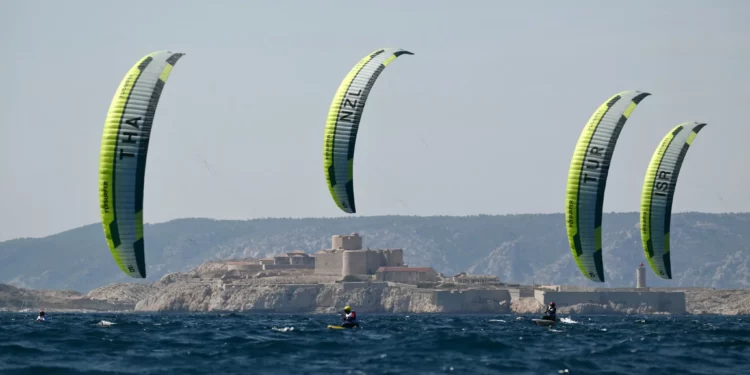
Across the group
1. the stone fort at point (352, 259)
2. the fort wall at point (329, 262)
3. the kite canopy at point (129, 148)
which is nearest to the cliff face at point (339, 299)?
the stone fort at point (352, 259)

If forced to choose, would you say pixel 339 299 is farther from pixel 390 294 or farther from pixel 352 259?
pixel 352 259

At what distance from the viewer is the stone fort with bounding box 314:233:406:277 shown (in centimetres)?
18075

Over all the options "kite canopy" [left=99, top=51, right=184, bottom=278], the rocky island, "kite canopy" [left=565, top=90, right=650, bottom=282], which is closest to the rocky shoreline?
the rocky island

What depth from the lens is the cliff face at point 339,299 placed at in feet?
548

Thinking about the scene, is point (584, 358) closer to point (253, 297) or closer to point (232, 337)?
point (232, 337)

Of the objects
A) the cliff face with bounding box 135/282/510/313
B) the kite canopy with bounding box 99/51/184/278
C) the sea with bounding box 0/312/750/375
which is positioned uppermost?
the kite canopy with bounding box 99/51/184/278

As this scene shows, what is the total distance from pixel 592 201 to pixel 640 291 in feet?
393

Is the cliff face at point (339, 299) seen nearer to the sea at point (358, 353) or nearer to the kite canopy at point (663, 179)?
the kite canopy at point (663, 179)

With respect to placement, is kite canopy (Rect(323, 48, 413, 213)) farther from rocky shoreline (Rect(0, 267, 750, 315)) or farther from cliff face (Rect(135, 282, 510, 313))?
rocky shoreline (Rect(0, 267, 750, 315))

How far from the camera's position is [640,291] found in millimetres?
173625

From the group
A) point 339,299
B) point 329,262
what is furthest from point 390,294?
point 329,262

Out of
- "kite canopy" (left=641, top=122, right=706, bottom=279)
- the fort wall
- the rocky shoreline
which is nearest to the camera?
"kite canopy" (left=641, top=122, right=706, bottom=279)

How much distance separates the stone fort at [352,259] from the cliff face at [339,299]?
531cm

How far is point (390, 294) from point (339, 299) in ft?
20.8
